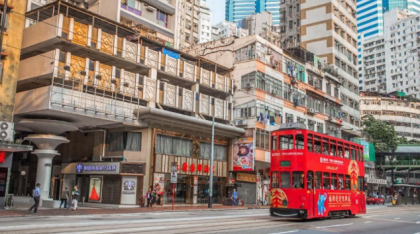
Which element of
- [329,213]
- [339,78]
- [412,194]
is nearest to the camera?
[329,213]

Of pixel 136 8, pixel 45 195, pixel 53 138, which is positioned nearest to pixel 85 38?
pixel 53 138

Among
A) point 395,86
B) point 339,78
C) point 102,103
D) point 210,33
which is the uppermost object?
point 210,33

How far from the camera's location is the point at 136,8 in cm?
4403

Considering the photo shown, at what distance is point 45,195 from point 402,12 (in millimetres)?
144505

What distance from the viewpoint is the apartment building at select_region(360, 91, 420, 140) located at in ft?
343

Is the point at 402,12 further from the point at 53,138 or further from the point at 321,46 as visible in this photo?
the point at 53,138

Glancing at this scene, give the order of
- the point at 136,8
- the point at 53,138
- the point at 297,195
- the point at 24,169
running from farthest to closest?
the point at 136,8
the point at 24,169
the point at 53,138
the point at 297,195

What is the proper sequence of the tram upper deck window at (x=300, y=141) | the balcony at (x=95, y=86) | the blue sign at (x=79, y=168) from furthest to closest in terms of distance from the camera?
the blue sign at (x=79, y=168)
the balcony at (x=95, y=86)
the tram upper deck window at (x=300, y=141)

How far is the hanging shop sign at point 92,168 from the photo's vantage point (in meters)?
32.1

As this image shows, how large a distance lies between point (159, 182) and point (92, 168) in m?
5.61

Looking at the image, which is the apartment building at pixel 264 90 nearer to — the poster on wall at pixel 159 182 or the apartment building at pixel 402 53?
the poster on wall at pixel 159 182

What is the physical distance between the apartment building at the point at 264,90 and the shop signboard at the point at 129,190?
12.5m

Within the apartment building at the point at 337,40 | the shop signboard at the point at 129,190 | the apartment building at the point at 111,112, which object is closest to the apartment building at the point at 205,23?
the apartment building at the point at 337,40

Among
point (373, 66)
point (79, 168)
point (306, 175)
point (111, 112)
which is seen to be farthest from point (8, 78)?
point (373, 66)
